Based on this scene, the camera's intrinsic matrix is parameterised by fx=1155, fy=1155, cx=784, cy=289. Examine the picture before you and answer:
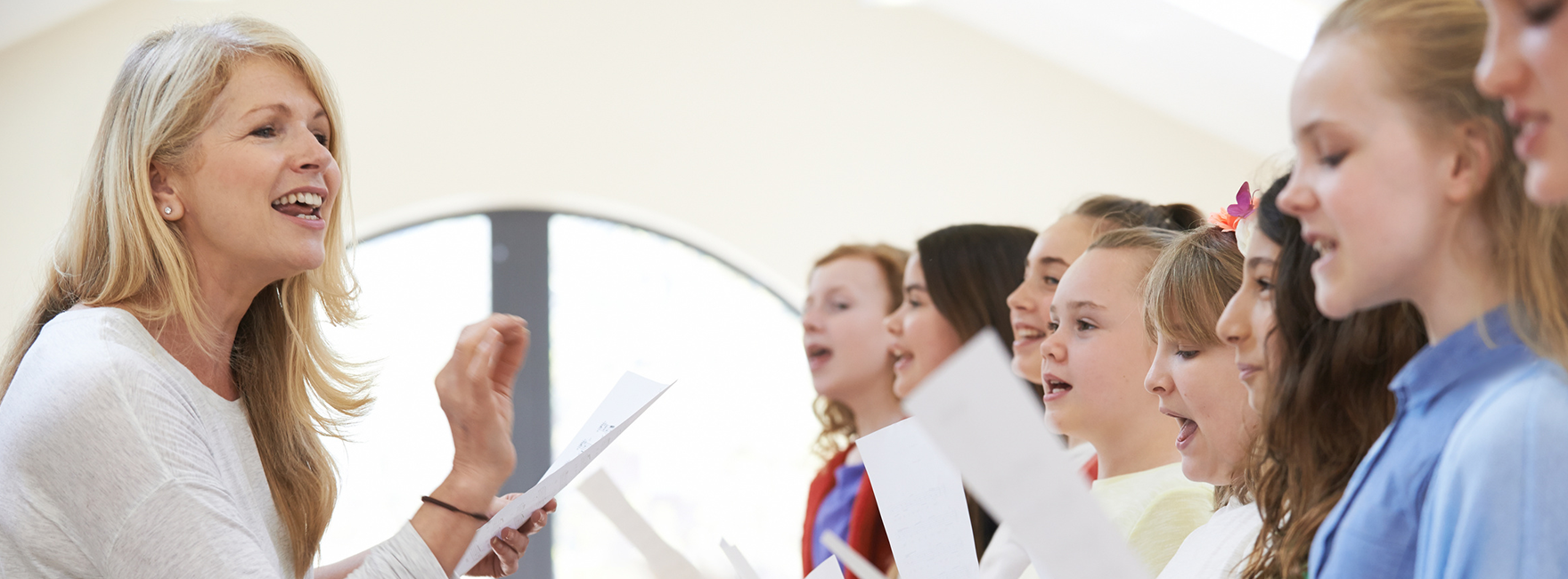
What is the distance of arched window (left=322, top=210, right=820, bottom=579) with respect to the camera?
4.46 m

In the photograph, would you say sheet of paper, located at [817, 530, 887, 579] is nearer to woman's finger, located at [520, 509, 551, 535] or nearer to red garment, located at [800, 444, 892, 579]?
woman's finger, located at [520, 509, 551, 535]

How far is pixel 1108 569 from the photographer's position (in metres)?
0.58

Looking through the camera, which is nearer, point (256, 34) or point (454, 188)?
point (256, 34)

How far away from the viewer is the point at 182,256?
120 cm

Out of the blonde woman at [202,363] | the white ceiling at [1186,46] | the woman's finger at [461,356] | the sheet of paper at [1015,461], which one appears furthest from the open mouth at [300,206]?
the white ceiling at [1186,46]

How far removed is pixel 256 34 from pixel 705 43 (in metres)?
3.18

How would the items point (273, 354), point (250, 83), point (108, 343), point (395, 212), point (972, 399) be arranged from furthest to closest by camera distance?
1. point (395, 212)
2. point (273, 354)
3. point (250, 83)
4. point (108, 343)
5. point (972, 399)

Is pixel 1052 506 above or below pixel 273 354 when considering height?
above

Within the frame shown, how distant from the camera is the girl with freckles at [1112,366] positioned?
1.56 metres

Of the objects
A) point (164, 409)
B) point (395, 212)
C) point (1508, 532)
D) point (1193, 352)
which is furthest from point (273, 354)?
point (395, 212)

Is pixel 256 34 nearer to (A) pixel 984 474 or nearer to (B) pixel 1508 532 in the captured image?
(A) pixel 984 474

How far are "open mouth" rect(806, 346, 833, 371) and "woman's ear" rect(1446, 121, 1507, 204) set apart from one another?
218 cm

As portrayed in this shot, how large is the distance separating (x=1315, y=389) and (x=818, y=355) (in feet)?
6.58

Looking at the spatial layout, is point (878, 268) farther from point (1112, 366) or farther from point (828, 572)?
point (828, 572)
